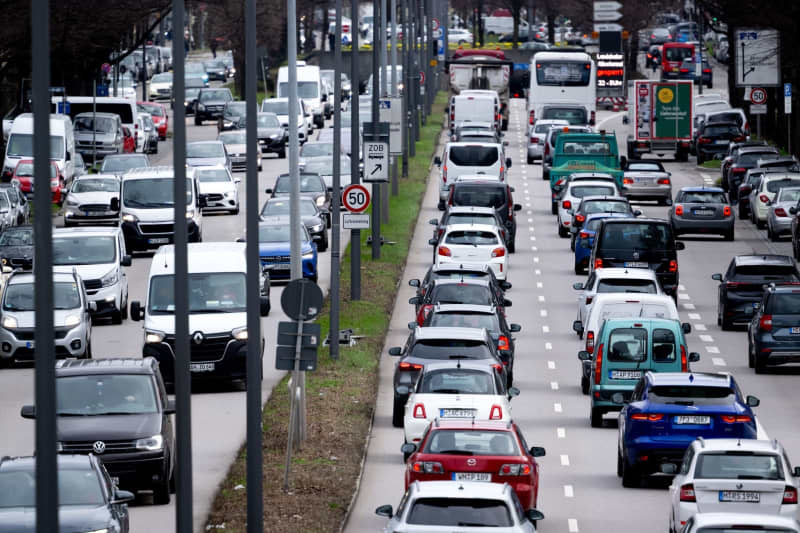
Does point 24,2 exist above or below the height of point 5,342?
above

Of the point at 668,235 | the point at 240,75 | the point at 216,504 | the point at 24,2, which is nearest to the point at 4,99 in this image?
the point at 240,75

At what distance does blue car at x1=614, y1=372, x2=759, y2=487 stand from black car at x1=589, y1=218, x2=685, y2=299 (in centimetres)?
1580

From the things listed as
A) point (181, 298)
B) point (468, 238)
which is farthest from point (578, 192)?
point (181, 298)

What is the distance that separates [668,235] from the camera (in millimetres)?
38344

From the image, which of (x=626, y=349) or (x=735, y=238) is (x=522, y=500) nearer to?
(x=626, y=349)

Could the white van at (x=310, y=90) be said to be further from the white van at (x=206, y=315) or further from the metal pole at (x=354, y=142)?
the white van at (x=206, y=315)

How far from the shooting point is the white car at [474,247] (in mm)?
40125

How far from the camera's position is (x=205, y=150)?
2317 inches

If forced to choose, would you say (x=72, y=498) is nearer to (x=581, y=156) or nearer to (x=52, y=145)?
(x=581, y=156)

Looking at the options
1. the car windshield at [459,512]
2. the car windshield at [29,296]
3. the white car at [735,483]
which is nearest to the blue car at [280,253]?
the car windshield at [29,296]

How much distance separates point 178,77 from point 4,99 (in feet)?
265

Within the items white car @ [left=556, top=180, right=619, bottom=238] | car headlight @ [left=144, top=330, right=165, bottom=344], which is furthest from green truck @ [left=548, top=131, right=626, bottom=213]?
car headlight @ [left=144, top=330, right=165, bottom=344]

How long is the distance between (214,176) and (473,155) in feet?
24.7

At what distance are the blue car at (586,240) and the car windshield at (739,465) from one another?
23883 mm
